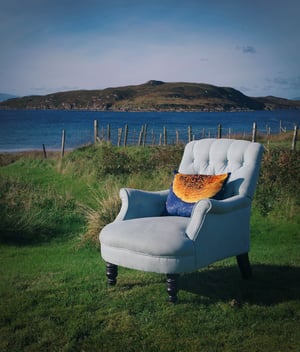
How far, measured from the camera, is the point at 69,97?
189 ft

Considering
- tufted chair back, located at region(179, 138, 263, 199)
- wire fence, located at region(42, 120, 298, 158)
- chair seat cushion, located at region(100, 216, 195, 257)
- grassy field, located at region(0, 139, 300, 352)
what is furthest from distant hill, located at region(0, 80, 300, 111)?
chair seat cushion, located at region(100, 216, 195, 257)

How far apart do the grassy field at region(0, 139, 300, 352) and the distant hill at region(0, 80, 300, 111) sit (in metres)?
45.9

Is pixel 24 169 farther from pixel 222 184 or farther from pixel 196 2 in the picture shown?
pixel 222 184

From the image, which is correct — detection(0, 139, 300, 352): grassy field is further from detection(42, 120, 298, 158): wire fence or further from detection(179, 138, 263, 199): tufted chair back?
detection(42, 120, 298, 158): wire fence

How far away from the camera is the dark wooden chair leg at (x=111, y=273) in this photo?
10.3ft

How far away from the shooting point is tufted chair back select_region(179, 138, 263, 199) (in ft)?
10.9

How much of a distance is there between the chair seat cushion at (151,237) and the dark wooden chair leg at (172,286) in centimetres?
14

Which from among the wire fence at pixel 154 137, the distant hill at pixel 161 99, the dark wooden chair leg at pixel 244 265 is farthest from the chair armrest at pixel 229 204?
the distant hill at pixel 161 99

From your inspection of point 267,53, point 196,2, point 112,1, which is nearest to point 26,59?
point 112,1

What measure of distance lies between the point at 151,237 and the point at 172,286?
0.31m

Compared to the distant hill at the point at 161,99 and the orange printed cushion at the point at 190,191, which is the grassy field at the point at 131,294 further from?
the distant hill at the point at 161,99

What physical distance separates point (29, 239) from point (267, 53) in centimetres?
595

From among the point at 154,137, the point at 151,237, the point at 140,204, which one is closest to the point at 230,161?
the point at 140,204

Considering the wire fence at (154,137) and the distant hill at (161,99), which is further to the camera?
the distant hill at (161,99)
